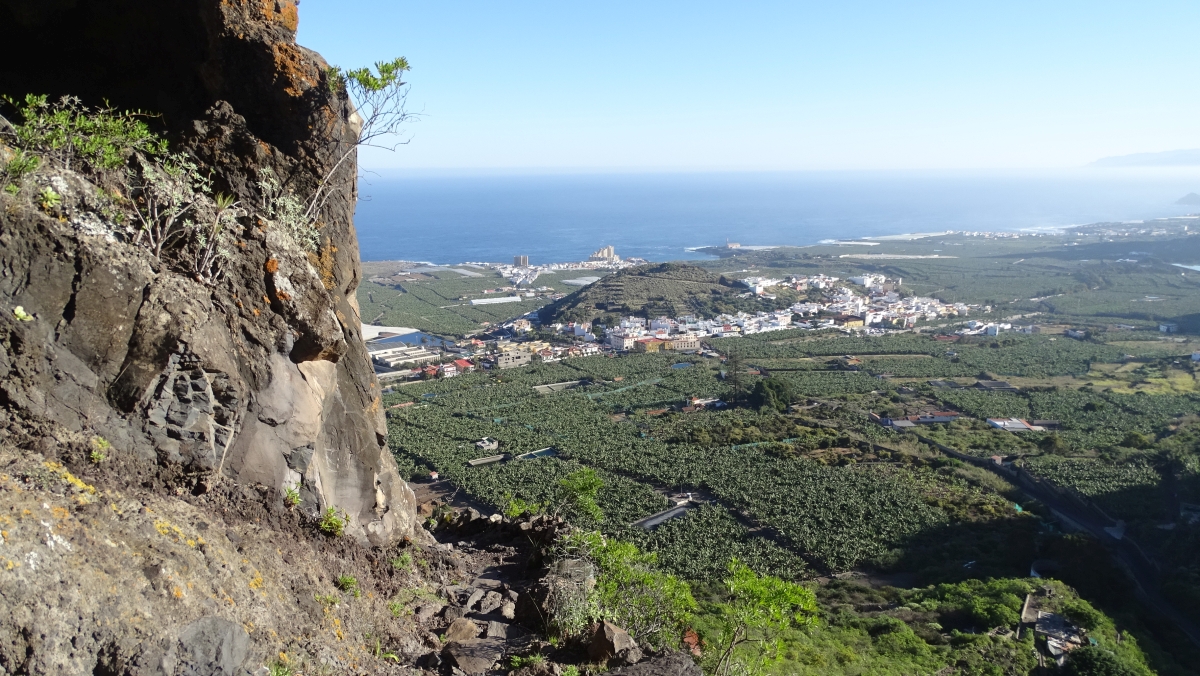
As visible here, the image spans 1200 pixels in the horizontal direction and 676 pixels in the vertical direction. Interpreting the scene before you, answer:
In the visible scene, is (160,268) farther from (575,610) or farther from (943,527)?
(943,527)

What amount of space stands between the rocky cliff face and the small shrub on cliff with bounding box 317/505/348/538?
140 millimetres

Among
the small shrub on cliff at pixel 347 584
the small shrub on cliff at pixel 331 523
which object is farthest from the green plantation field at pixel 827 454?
the small shrub on cliff at pixel 347 584

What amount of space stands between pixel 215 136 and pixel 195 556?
15.0 ft

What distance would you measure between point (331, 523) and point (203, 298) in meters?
2.50

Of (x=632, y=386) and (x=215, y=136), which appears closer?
(x=215, y=136)

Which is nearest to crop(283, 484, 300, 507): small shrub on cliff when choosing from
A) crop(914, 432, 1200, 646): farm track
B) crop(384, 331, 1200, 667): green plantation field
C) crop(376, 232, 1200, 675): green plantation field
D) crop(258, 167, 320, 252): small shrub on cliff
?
crop(258, 167, 320, 252): small shrub on cliff

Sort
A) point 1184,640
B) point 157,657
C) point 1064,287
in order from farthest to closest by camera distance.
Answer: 1. point 1064,287
2. point 1184,640
3. point 157,657

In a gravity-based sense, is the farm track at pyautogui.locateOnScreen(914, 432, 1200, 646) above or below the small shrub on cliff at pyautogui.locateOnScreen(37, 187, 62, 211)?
below

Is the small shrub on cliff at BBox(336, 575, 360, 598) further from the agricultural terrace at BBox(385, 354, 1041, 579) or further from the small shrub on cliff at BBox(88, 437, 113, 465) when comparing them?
the agricultural terrace at BBox(385, 354, 1041, 579)

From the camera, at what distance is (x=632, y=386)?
157 ft

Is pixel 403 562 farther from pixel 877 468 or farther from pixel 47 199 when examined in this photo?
pixel 877 468

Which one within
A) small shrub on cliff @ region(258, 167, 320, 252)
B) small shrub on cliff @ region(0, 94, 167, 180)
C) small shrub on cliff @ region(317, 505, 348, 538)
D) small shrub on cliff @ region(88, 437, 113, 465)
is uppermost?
small shrub on cliff @ region(0, 94, 167, 180)

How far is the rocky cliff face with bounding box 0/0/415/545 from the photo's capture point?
17.1ft

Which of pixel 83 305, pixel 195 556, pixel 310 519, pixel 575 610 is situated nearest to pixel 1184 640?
pixel 575 610
